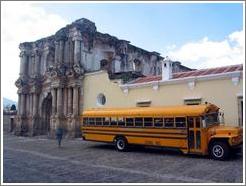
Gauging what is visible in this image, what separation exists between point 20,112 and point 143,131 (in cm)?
1898

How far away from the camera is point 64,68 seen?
2714 centimetres

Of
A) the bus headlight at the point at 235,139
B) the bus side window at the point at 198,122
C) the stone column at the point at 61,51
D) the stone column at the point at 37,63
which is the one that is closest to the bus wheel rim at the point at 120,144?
the bus side window at the point at 198,122

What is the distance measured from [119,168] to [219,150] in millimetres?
4491

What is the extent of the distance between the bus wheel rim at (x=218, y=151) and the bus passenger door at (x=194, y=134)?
2.40 feet

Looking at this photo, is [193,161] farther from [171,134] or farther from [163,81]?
[163,81]

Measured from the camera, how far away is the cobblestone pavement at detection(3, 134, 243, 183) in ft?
32.9

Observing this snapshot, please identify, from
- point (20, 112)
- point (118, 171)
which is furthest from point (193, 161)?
point (20, 112)

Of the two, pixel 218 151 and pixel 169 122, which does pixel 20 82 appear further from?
pixel 218 151

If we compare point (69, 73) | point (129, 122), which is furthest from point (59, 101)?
point (129, 122)

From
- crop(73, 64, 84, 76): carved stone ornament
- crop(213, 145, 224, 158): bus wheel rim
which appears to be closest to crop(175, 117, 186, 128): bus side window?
crop(213, 145, 224, 158): bus wheel rim

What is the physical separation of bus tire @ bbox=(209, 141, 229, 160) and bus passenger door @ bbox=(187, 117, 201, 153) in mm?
597

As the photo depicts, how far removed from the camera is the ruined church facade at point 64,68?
26.2 metres

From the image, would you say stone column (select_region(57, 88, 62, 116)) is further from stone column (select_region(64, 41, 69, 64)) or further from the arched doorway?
the arched doorway

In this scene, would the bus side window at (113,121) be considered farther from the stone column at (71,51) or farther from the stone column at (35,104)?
the stone column at (35,104)
